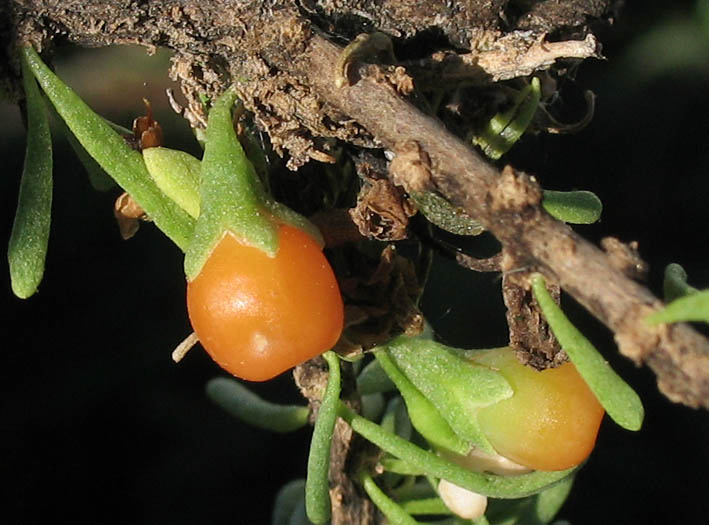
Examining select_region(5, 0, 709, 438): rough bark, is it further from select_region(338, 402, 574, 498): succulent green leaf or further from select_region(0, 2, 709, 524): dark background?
select_region(0, 2, 709, 524): dark background

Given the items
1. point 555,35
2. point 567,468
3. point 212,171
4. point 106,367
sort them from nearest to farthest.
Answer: point 212,171
point 567,468
point 555,35
point 106,367

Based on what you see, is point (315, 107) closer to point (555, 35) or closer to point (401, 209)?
point (401, 209)

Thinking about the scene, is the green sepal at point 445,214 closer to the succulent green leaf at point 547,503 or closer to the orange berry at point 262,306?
the orange berry at point 262,306

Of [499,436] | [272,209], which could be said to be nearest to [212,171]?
[272,209]

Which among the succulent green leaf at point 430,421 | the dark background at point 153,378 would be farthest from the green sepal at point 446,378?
the dark background at point 153,378

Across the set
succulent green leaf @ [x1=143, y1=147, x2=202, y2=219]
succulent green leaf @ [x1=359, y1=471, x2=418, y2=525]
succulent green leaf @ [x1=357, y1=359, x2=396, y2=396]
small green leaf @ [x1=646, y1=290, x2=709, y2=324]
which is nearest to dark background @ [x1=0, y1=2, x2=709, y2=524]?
succulent green leaf @ [x1=357, y1=359, x2=396, y2=396]

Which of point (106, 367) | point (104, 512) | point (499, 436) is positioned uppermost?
point (499, 436)

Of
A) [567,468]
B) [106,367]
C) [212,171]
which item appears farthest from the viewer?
[106,367]
